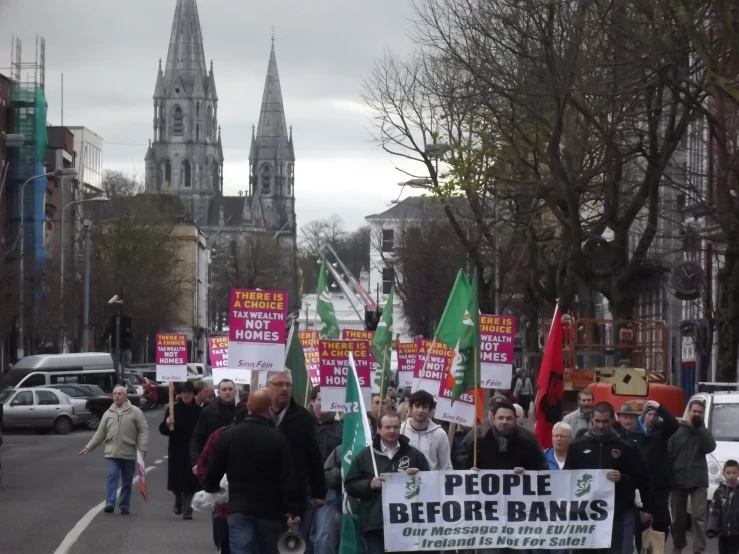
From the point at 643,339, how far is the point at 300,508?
2192 cm

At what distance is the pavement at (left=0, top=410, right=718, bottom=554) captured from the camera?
51.9ft

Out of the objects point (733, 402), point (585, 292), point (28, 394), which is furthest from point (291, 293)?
point (733, 402)

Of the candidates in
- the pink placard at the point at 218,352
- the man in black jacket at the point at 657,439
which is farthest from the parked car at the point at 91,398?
the man in black jacket at the point at 657,439

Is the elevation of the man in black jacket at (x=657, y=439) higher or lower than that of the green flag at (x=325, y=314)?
lower

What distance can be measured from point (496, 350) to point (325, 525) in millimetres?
6676

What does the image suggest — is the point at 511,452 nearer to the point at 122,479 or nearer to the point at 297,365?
→ the point at 297,365

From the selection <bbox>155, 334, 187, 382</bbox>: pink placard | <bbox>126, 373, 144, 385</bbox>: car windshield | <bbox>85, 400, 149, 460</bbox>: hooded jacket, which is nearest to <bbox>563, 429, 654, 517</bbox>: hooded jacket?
<bbox>85, 400, 149, 460</bbox>: hooded jacket

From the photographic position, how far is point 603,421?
11227 mm

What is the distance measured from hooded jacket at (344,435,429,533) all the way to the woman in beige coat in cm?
876

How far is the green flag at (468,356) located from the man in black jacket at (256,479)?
3.29 meters

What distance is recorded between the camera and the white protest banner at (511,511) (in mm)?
11156

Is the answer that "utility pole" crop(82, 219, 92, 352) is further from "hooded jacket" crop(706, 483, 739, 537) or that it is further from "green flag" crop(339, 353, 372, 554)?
"green flag" crop(339, 353, 372, 554)

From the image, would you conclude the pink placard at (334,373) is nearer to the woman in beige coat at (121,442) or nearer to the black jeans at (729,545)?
the black jeans at (729,545)

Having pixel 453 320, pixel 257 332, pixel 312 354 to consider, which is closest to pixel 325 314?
pixel 312 354
